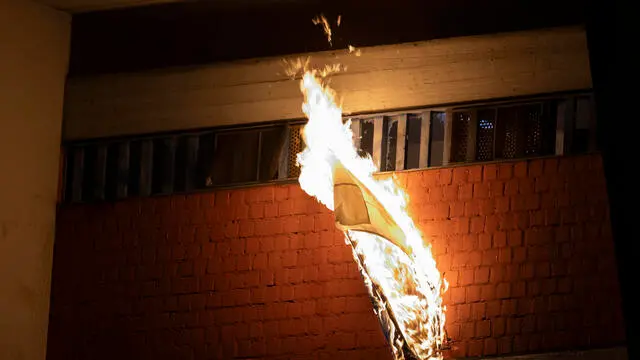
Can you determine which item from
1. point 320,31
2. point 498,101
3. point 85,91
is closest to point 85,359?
point 85,91

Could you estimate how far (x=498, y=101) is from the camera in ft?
39.4

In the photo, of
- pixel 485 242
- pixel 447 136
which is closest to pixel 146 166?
pixel 447 136

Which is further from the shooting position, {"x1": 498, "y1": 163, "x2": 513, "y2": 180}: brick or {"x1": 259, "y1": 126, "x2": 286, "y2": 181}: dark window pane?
{"x1": 259, "y1": 126, "x2": 286, "y2": 181}: dark window pane

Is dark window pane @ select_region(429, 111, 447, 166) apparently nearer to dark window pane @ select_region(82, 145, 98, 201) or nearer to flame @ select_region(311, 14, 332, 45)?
flame @ select_region(311, 14, 332, 45)

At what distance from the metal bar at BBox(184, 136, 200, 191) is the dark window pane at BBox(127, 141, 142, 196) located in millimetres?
523

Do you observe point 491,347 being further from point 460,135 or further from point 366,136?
point 366,136

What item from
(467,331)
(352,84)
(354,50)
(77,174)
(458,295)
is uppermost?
(354,50)

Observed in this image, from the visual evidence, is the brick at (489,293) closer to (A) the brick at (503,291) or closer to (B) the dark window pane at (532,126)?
(A) the brick at (503,291)

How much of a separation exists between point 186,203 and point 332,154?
182 centimetres

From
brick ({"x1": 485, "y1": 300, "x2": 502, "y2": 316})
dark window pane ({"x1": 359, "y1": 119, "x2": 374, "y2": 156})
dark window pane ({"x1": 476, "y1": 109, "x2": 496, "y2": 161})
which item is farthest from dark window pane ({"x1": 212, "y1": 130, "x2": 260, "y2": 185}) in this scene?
brick ({"x1": 485, "y1": 300, "x2": 502, "y2": 316})

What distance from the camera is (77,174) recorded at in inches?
530

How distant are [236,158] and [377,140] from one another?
57.6 inches

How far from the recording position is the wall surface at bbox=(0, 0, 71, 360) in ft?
42.1

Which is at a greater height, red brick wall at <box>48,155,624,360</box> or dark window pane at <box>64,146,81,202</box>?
dark window pane at <box>64,146,81,202</box>
